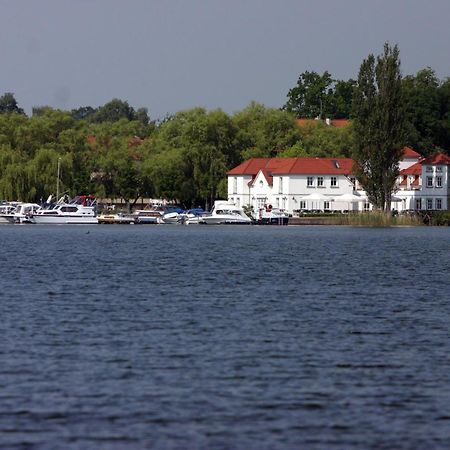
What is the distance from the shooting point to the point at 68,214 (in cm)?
12988

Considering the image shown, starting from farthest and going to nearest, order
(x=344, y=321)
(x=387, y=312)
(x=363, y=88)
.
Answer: (x=363, y=88) < (x=387, y=312) < (x=344, y=321)

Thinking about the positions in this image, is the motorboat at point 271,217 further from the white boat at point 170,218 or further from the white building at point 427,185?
the white building at point 427,185

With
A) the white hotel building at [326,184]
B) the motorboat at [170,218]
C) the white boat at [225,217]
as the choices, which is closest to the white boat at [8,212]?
the motorboat at [170,218]

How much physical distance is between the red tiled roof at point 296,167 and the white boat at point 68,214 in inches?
726

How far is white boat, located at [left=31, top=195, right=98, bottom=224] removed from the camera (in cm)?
12850

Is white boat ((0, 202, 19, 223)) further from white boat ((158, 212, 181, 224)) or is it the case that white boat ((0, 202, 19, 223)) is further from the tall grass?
the tall grass

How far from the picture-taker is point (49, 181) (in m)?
130

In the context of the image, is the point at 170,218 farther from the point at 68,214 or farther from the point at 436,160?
the point at 436,160

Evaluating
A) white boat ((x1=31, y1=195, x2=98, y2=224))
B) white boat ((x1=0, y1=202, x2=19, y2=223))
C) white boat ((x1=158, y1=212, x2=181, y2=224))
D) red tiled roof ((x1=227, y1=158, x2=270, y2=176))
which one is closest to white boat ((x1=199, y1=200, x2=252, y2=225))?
white boat ((x1=158, y1=212, x2=181, y2=224))

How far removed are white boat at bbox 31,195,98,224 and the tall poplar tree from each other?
1283 inches

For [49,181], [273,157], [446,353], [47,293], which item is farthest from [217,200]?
[446,353]

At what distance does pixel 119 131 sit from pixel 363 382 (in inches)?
5753

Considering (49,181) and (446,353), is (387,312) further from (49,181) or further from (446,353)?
(49,181)

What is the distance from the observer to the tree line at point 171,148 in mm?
130375
